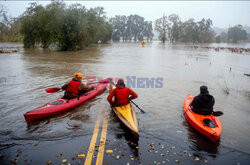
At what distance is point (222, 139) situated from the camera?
4621 millimetres

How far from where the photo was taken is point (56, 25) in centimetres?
2762

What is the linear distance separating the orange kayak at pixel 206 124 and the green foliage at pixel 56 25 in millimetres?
26164

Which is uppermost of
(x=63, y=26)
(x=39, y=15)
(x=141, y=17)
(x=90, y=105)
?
(x=141, y=17)

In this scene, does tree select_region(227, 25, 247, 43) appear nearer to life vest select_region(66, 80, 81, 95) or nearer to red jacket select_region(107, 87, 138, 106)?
red jacket select_region(107, 87, 138, 106)

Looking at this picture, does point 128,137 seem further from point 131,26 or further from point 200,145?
point 131,26

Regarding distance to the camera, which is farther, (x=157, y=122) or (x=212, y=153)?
(x=157, y=122)

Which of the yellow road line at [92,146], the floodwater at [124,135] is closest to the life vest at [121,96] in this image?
the floodwater at [124,135]

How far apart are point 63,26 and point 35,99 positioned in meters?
23.5

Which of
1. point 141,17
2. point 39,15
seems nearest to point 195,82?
point 39,15

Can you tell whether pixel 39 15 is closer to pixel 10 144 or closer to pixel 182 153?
pixel 10 144

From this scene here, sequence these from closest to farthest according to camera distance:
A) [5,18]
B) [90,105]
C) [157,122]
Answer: [157,122] < [90,105] < [5,18]

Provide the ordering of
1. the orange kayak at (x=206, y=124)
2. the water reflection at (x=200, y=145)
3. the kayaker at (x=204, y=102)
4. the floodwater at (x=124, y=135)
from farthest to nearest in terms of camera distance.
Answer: the kayaker at (x=204, y=102)
the orange kayak at (x=206, y=124)
the water reflection at (x=200, y=145)
the floodwater at (x=124, y=135)

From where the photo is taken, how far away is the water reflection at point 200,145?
4.00m

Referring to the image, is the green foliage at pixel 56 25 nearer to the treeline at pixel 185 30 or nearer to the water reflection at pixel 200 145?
the water reflection at pixel 200 145
